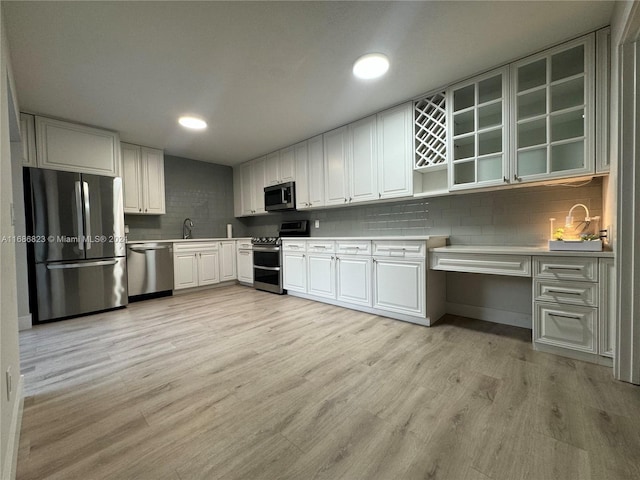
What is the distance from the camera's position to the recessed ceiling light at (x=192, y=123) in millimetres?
3174

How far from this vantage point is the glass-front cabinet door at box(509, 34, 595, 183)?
196 cm

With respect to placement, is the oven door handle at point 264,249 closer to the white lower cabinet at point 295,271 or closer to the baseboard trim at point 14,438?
the white lower cabinet at point 295,271

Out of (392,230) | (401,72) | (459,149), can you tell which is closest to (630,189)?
(459,149)

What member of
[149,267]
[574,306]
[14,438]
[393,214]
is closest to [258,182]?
[149,267]

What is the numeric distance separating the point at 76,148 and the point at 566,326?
17.5 feet

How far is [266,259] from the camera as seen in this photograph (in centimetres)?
429

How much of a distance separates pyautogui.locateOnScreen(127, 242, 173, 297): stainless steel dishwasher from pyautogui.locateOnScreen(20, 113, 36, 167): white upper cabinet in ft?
4.49

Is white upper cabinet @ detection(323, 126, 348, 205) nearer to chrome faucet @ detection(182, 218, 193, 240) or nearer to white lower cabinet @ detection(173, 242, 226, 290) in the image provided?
white lower cabinet @ detection(173, 242, 226, 290)

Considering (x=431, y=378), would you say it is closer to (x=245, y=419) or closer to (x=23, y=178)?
(x=245, y=419)

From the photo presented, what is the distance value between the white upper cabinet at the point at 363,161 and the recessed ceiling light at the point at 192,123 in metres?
1.90

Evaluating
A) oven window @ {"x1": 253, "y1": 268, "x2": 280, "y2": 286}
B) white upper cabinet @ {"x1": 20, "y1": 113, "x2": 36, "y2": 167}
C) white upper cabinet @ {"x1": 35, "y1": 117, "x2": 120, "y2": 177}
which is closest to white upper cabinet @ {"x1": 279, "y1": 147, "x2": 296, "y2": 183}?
oven window @ {"x1": 253, "y1": 268, "x2": 280, "y2": 286}

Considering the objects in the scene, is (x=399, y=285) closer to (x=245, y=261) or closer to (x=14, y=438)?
(x=14, y=438)

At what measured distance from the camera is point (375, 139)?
316 cm

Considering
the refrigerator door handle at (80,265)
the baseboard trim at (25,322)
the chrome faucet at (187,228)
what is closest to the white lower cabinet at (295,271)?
the chrome faucet at (187,228)
